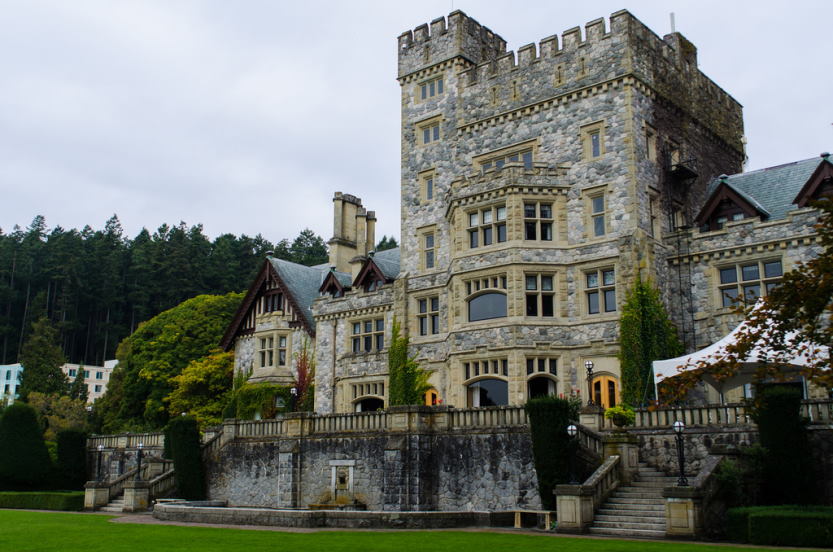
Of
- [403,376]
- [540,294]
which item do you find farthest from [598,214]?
[403,376]

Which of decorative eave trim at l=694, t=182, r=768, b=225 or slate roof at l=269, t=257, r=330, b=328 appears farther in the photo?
slate roof at l=269, t=257, r=330, b=328

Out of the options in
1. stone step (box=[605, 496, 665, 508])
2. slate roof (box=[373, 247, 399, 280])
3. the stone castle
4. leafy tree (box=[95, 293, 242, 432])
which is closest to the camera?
stone step (box=[605, 496, 665, 508])

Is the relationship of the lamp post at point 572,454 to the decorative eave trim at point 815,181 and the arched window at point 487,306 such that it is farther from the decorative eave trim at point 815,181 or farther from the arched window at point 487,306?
the decorative eave trim at point 815,181

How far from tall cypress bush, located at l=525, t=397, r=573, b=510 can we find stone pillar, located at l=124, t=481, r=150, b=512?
15.7 m

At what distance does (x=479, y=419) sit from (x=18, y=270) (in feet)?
298

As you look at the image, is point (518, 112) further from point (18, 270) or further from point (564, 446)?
point (18, 270)

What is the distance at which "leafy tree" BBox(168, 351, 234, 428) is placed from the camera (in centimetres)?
4916

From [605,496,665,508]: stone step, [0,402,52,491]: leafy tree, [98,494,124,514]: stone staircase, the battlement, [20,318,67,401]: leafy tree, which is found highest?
the battlement

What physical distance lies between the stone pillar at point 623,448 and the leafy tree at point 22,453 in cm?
2738

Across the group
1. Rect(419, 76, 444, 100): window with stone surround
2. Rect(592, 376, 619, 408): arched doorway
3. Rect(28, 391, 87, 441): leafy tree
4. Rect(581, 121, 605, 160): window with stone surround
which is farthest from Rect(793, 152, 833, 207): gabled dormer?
Rect(28, 391, 87, 441): leafy tree

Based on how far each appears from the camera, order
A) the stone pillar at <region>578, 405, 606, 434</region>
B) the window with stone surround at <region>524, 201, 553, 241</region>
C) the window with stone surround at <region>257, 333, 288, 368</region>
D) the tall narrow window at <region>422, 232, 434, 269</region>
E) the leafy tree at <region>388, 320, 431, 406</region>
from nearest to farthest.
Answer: the stone pillar at <region>578, 405, 606, 434</region> → the window with stone surround at <region>524, 201, 553, 241</region> → the leafy tree at <region>388, 320, 431, 406</region> → the tall narrow window at <region>422, 232, 434, 269</region> → the window with stone surround at <region>257, 333, 288, 368</region>

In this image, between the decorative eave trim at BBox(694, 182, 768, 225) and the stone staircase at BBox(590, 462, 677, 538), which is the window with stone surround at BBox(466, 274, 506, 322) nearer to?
the decorative eave trim at BBox(694, 182, 768, 225)

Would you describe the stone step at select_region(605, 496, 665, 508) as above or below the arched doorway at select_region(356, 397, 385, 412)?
below

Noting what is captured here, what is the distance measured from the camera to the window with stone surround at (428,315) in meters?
35.3
